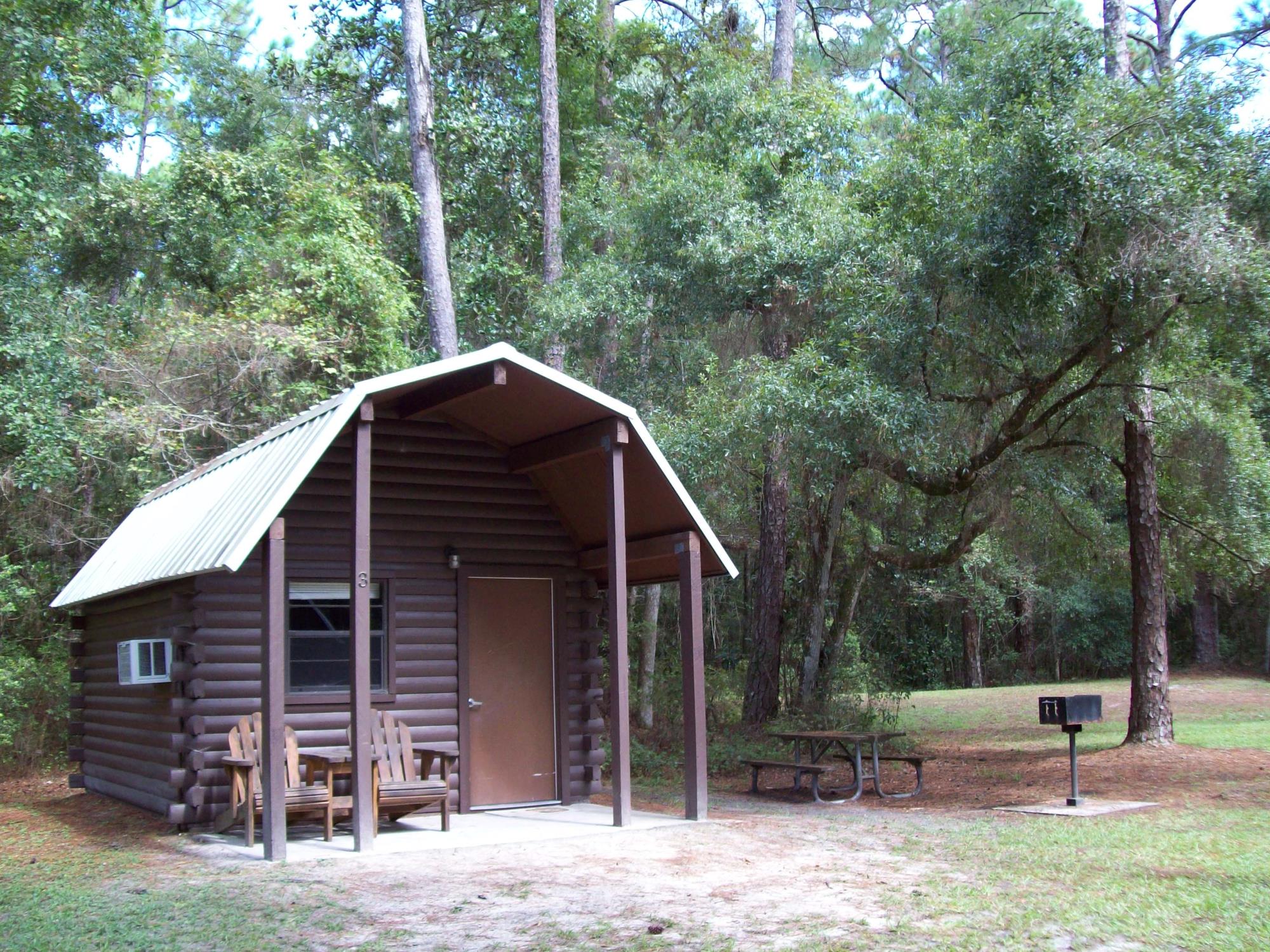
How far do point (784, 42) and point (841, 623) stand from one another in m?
9.12

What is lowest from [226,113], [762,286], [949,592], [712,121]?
[949,592]

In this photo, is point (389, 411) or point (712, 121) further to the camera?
point (712, 121)

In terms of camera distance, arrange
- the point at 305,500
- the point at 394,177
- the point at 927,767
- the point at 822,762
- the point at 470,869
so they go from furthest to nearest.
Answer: the point at 394,177 < the point at 822,762 < the point at 927,767 < the point at 305,500 < the point at 470,869

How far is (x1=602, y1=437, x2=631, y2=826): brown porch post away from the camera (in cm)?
832

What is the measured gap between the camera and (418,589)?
978cm

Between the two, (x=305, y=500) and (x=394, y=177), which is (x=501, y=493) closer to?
(x=305, y=500)

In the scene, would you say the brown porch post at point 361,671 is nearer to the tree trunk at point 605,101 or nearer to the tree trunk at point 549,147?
the tree trunk at point 605,101

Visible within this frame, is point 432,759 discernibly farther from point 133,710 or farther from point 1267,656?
point 1267,656

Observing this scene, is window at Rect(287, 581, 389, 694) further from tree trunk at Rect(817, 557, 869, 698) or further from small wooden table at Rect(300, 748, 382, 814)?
tree trunk at Rect(817, 557, 869, 698)

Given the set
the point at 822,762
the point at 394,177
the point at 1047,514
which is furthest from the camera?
the point at 394,177

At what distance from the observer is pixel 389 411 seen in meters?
9.68

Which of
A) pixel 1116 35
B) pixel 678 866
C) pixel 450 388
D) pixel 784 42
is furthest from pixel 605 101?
pixel 678 866

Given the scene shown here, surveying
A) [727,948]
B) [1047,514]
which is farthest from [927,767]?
[727,948]

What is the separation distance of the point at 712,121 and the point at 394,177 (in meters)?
7.78
